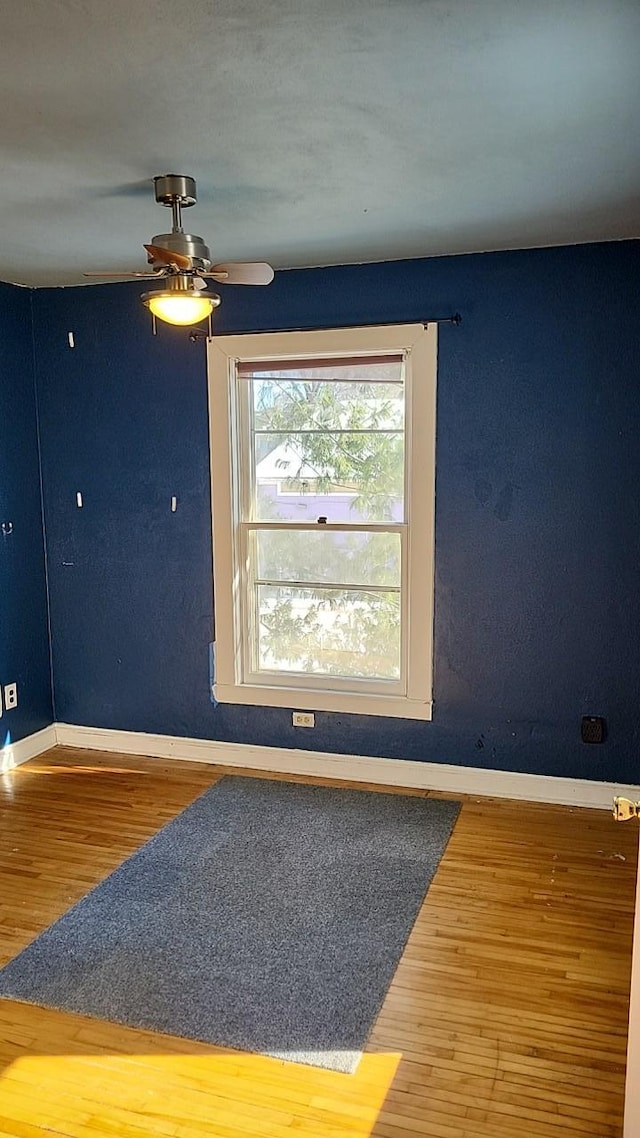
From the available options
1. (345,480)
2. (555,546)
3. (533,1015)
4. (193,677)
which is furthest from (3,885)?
(555,546)

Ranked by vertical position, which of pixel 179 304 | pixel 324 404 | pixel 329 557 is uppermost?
pixel 179 304

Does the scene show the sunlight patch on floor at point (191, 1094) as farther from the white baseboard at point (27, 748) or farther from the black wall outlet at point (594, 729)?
the white baseboard at point (27, 748)

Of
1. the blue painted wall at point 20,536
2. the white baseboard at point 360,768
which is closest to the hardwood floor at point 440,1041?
the white baseboard at point 360,768

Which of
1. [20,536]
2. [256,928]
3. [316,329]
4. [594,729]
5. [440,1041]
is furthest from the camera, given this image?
[20,536]

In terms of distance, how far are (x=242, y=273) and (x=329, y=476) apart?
60.6 inches

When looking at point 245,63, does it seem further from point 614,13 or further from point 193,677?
point 193,677

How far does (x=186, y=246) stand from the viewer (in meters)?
2.61

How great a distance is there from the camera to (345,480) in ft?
13.5

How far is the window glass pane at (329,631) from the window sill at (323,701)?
121 millimetres

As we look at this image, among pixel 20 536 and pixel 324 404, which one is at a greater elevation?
pixel 324 404

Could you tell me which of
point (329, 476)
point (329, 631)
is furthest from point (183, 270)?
point (329, 631)

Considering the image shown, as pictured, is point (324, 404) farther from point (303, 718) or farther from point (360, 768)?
point (360, 768)

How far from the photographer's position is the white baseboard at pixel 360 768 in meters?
3.84

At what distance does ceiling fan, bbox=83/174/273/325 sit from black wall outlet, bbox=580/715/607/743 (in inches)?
91.8
